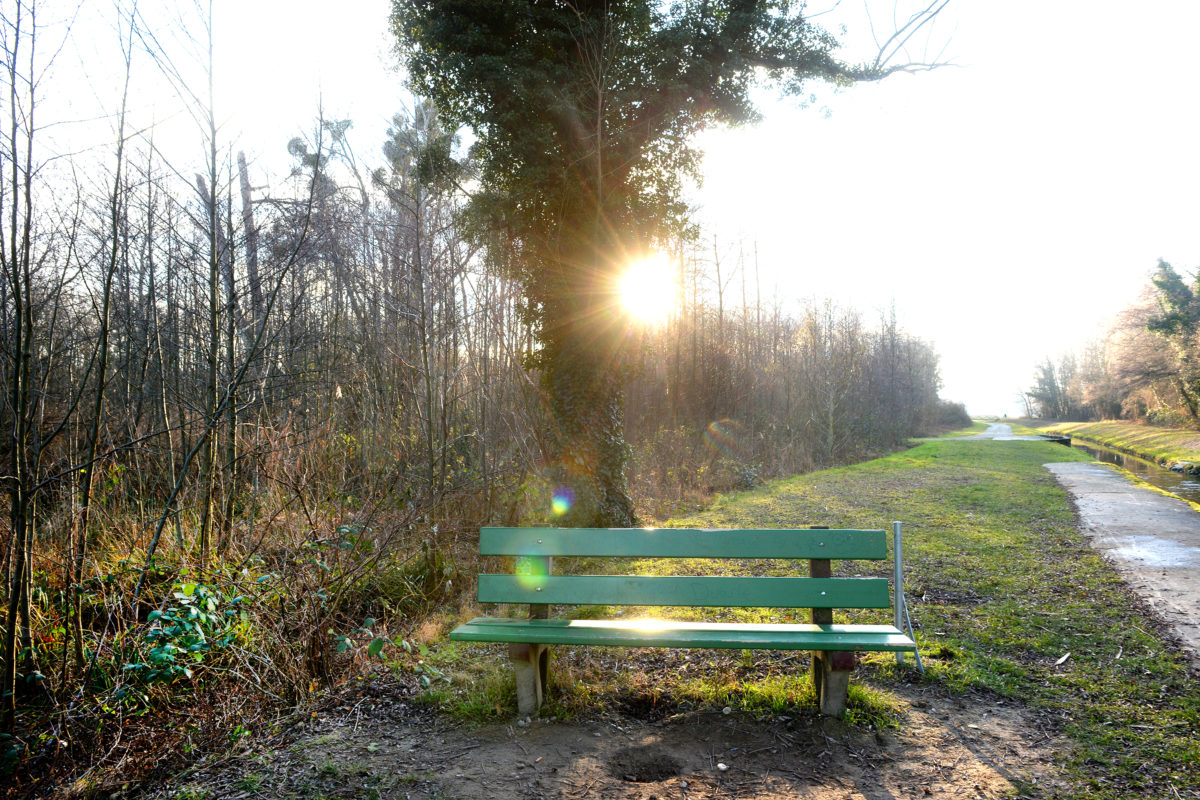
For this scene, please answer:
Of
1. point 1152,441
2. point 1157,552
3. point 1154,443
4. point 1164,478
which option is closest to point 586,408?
point 1157,552

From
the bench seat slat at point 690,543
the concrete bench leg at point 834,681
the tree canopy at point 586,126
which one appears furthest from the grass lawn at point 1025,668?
the tree canopy at point 586,126

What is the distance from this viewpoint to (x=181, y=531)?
4.99m

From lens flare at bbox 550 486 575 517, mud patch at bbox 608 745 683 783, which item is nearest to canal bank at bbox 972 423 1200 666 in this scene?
mud patch at bbox 608 745 683 783

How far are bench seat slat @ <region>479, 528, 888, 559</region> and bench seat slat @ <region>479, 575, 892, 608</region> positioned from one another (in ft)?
0.46

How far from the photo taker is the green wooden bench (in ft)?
11.3

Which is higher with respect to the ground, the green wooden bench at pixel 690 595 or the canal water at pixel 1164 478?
the green wooden bench at pixel 690 595

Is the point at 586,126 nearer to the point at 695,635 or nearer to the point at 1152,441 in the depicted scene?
the point at 695,635

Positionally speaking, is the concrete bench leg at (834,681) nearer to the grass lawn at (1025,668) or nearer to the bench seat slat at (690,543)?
the grass lawn at (1025,668)

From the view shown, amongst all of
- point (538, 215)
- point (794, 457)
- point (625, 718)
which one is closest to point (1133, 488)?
point (794, 457)

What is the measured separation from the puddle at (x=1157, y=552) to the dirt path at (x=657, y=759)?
5.25 metres

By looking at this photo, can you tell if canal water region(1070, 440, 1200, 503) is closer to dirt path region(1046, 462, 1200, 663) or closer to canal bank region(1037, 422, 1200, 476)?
canal bank region(1037, 422, 1200, 476)

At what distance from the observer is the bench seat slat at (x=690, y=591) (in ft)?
11.7

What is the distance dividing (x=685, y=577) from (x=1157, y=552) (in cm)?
735

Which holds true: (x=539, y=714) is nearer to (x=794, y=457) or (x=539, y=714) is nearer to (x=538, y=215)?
(x=538, y=215)
